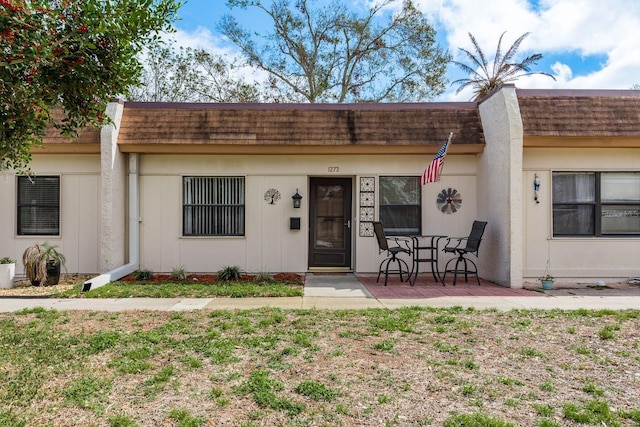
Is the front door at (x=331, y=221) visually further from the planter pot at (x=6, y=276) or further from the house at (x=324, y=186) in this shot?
the planter pot at (x=6, y=276)

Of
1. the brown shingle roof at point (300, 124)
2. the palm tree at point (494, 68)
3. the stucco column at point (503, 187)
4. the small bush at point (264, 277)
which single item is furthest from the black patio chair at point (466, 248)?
the palm tree at point (494, 68)

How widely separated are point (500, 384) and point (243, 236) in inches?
254

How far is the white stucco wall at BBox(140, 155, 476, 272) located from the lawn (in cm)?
348

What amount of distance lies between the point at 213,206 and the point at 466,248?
17.2ft

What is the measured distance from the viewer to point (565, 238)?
848 cm

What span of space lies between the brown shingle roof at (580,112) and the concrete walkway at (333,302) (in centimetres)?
307

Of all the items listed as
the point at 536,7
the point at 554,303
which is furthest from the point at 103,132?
the point at 536,7

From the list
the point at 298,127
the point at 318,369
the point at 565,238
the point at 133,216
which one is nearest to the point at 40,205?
the point at 133,216

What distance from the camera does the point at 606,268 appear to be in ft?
27.6

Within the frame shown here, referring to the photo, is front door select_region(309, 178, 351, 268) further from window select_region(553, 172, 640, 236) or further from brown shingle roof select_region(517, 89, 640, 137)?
window select_region(553, 172, 640, 236)

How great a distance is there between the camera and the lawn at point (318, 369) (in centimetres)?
301

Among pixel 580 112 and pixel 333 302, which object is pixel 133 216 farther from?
pixel 580 112

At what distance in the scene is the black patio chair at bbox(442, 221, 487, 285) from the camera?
8008 millimetres

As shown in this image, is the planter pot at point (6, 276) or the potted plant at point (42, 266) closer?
the planter pot at point (6, 276)
